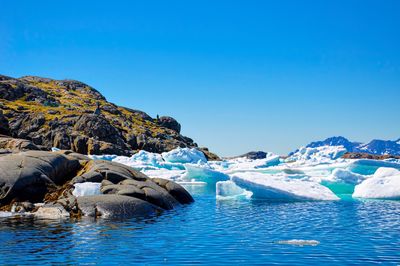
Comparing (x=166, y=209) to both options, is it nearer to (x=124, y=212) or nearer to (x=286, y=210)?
(x=124, y=212)

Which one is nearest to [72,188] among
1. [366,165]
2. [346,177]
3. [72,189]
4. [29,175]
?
[72,189]

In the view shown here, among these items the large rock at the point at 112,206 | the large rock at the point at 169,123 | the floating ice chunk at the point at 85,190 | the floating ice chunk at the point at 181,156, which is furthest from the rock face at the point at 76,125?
the large rock at the point at 112,206

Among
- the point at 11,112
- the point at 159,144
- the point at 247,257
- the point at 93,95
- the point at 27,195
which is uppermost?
the point at 93,95

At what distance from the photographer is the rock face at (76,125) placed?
86938 millimetres

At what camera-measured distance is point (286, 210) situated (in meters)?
24.5

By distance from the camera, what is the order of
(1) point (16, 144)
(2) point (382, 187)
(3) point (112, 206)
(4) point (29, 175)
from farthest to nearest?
(1) point (16, 144) < (2) point (382, 187) < (4) point (29, 175) < (3) point (112, 206)

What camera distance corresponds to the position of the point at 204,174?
50.5m

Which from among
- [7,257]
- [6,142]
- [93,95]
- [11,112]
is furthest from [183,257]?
[93,95]

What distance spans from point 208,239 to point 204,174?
35.4 m

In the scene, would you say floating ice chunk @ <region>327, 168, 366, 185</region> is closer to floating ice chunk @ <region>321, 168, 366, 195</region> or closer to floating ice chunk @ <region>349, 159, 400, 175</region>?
floating ice chunk @ <region>321, 168, 366, 195</region>

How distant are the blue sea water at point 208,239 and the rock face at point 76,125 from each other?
48.1m

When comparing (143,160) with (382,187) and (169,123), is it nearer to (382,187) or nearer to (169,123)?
(382,187)

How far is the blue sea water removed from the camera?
12.1m

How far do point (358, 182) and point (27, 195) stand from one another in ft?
93.0
